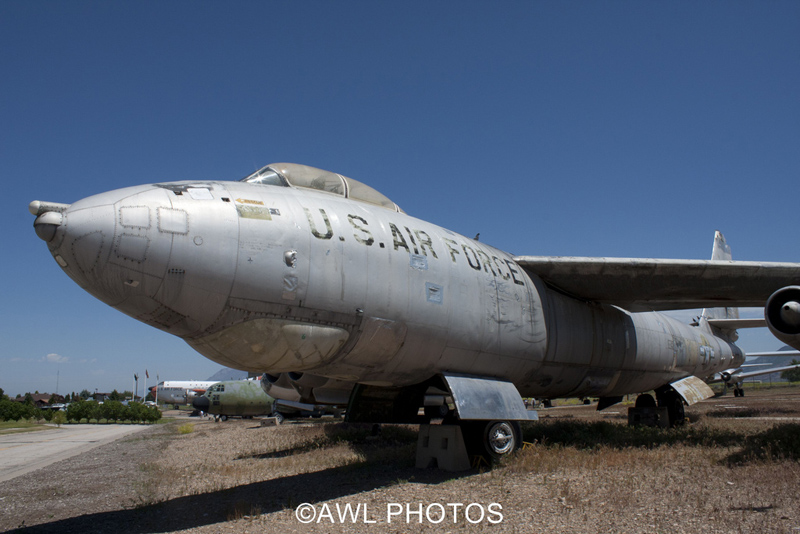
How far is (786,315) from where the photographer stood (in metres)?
7.80

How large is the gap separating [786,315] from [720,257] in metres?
13.3

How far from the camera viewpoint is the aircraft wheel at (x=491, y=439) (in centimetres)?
803

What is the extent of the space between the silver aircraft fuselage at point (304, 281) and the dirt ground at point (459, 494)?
5.17 feet

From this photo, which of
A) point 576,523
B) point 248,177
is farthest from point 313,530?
point 248,177

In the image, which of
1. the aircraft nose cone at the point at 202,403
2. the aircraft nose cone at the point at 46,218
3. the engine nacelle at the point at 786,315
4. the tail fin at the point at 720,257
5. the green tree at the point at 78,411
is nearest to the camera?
the aircraft nose cone at the point at 46,218

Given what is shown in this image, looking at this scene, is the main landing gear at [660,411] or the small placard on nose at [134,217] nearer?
the small placard on nose at [134,217]

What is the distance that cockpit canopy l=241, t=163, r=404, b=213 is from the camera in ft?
23.3

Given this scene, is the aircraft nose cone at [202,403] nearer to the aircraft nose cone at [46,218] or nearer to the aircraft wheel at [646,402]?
the aircraft wheel at [646,402]

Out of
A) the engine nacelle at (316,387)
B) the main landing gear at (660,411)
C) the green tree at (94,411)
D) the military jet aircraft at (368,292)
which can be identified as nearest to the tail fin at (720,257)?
the main landing gear at (660,411)

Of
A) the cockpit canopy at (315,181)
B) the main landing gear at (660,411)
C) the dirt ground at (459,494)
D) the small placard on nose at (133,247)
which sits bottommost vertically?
the dirt ground at (459,494)

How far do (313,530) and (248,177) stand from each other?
14.4ft

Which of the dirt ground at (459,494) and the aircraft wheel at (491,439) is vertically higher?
the aircraft wheel at (491,439)

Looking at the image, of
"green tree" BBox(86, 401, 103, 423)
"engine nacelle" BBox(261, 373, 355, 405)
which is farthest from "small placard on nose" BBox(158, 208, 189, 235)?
"green tree" BBox(86, 401, 103, 423)

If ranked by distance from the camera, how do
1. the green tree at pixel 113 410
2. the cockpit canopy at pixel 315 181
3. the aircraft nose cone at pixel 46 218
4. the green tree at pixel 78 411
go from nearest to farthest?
the aircraft nose cone at pixel 46 218
the cockpit canopy at pixel 315 181
the green tree at pixel 113 410
the green tree at pixel 78 411
